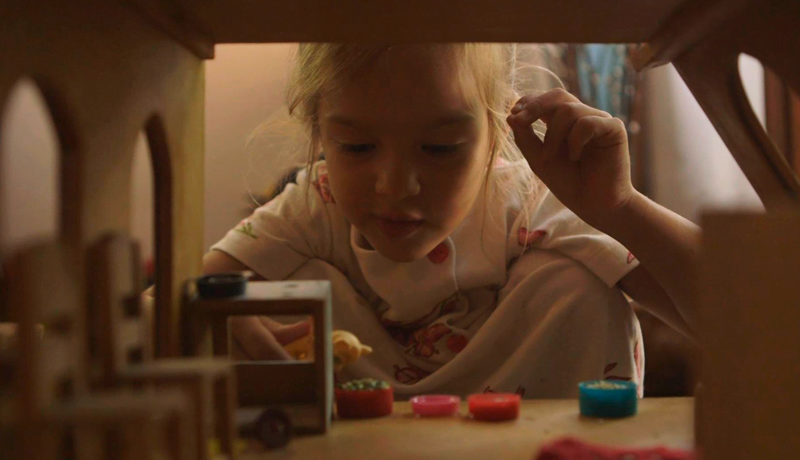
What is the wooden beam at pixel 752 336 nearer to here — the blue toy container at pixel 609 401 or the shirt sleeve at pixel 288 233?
the blue toy container at pixel 609 401

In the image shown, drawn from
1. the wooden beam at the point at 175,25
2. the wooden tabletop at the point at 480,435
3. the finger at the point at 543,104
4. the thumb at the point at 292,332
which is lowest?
the wooden tabletop at the point at 480,435

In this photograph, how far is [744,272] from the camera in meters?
0.39

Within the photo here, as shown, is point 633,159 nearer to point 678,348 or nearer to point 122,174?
point 678,348

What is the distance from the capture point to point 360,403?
2.25ft

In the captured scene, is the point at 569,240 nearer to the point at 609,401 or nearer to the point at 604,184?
the point at 604,184

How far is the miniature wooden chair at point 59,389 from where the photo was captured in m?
0.36

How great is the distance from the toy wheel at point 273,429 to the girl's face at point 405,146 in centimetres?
34

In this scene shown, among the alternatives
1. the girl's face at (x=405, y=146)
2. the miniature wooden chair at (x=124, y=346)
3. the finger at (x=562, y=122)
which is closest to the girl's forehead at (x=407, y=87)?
the girl's face at (x=405, y=146)

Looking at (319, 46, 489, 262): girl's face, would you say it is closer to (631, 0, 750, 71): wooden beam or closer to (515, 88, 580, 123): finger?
(515, 88, 580, 123): finger

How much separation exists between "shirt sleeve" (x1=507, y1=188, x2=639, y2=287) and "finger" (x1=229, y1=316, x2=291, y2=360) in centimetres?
37

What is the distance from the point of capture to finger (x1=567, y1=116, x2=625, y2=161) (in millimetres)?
796

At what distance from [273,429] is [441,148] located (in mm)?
421

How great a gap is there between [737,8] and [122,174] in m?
0.48

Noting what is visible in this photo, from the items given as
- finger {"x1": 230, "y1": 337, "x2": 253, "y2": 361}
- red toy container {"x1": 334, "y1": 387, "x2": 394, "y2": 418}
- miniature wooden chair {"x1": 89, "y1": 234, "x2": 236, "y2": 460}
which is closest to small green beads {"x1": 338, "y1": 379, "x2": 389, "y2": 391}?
red toy container {"x1": 334, "y1": 387, "x2": 394, "y2": 418}
